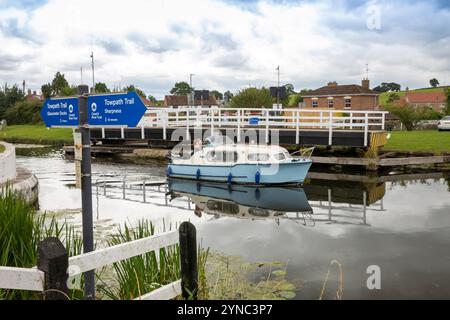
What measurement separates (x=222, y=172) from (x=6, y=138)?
1899 inches

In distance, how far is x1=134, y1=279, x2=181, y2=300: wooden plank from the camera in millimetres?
5121

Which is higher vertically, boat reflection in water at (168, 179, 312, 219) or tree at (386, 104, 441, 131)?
tree at (386, 104, 441, 131)

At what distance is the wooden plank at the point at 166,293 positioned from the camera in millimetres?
5121

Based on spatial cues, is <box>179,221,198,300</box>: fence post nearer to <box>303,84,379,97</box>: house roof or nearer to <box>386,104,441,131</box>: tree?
<box>386,104,441,131</box>: tree

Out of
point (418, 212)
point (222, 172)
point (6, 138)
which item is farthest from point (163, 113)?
point (6, 138)

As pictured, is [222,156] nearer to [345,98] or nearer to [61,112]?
[61,112]

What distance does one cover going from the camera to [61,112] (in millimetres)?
5125

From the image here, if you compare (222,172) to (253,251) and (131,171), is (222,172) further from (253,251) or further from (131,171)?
(253,251)

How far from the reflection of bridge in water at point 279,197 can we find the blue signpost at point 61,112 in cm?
943

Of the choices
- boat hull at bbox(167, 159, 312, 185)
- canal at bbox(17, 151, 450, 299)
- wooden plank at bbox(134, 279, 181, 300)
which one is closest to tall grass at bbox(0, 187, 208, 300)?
wooden plank at bbox(134, 279, 181, 300)

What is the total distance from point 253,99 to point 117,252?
4981 centimetres

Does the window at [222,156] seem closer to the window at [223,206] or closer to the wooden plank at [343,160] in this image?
the window at [223,206]

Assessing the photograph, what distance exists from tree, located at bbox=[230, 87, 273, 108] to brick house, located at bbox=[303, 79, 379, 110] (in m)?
11.1

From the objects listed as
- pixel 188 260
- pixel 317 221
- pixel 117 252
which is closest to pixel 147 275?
pixel 188 260
